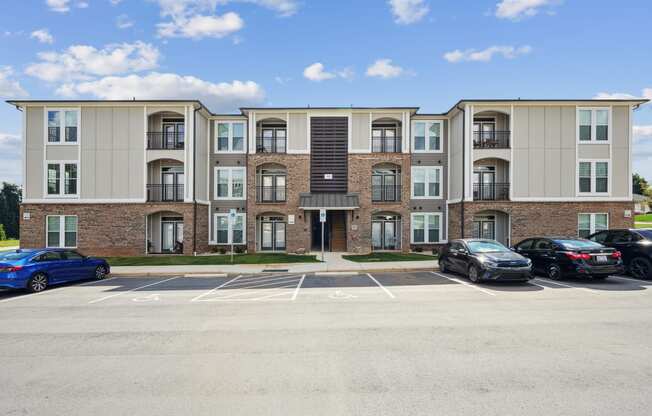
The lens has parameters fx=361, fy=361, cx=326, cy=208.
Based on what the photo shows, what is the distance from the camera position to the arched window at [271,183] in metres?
25.0

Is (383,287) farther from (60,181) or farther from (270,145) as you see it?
(60,181)

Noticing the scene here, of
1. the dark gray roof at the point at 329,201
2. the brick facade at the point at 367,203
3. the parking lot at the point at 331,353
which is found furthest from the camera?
the brick facade at the point at 367,203

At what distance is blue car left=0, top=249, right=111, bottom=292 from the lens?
1185cm

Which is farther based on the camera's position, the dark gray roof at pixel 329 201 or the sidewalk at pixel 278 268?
the dark gray roof at pixel 329 201

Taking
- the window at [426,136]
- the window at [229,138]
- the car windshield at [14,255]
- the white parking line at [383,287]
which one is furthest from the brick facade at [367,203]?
the car windshield at [14,255]

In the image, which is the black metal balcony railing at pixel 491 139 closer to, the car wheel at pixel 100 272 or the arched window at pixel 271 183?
the arched window at pixel 271 183

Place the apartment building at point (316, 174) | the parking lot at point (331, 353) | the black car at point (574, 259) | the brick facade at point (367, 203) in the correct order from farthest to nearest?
the brick facade at point (367, 203), the apartment building at point (316, 174), the black car at point (574, 259), the parking lot at point (331, 353)

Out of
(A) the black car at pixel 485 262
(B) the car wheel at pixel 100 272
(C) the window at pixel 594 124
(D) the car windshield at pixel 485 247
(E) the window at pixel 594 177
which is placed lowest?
(B) the car wheel at pixel 100 272

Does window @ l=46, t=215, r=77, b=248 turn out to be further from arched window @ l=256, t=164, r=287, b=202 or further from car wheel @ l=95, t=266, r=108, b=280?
arched window @ l=256, t=164, r=287, b=202

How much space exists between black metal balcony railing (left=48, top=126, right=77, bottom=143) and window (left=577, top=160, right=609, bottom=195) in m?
31.8

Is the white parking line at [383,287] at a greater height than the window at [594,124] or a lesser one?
lesser

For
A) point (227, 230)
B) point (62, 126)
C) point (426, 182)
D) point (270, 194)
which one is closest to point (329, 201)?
point (270, 194)

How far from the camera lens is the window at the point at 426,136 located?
2516 centimetres

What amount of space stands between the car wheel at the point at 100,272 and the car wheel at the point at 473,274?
1480cm
